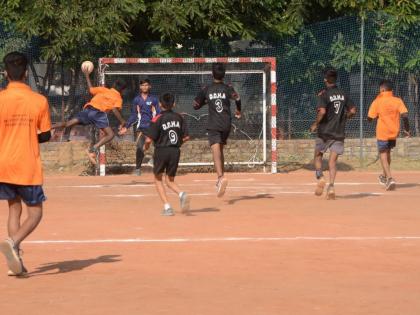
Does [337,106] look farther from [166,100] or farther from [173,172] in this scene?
[166,100]

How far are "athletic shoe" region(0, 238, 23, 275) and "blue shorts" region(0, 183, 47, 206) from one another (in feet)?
1.21

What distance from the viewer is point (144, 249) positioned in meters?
11.1

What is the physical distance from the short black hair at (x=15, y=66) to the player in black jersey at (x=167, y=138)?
15.1 ft

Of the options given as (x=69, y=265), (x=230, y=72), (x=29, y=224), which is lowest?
A: (x=69, y=265)

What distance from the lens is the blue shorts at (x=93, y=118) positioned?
18812mm

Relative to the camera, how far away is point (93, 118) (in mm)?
18828

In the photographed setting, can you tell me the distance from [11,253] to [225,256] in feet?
7.45

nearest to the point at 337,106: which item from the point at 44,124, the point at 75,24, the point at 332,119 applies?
the point at 332,119

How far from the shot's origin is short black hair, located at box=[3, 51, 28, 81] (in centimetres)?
926

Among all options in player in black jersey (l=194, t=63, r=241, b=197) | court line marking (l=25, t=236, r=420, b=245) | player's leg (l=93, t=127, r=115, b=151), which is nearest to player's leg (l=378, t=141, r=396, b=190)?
player in black jersey (l=194, t=63, r=241, b=197)

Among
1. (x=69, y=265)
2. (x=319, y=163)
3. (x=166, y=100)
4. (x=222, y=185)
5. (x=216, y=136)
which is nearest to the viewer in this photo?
(x=69, y=265)

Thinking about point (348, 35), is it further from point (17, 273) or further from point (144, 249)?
point (17, 273)

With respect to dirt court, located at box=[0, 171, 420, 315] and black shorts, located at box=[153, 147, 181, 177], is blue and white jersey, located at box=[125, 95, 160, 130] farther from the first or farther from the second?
black shorts, located at box=[153, 147, 181, 177]

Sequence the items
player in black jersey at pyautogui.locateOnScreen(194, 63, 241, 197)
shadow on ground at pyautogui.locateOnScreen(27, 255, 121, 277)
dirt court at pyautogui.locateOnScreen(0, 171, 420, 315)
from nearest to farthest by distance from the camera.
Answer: dirt court at pyautogui.locateOnScreen(0, 171, 420, 315) → shadow on ground at pyautogui.locateOnScreen(27, 255, 121, 277) → player in black jersey at pyautogui.locateOnScreen(194, 63, 241, 197)
